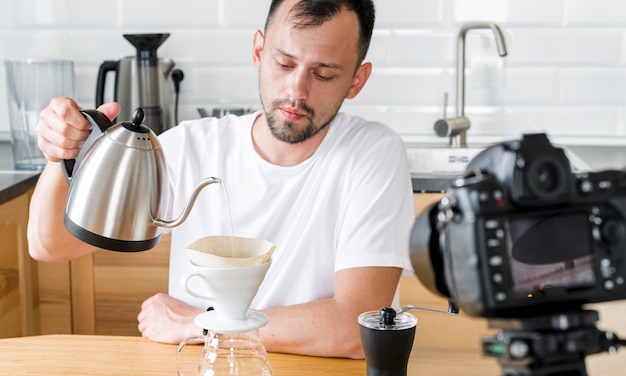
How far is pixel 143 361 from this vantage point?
4.94 ft

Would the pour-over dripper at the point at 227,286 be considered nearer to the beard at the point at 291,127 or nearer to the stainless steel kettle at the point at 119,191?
the stainless steel kettle at the point at 119,191

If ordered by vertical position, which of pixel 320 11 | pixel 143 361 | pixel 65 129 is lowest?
pixel 143 361

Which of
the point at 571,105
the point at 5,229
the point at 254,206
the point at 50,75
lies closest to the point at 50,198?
the point at 254,206

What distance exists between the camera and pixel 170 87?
3141mm

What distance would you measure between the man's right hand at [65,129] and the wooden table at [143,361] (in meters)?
0.32

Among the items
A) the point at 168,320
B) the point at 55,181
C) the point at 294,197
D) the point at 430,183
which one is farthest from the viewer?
the point at 430,183

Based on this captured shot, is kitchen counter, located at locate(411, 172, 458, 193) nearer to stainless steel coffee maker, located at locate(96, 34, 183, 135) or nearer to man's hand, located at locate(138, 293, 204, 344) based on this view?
stainless steel coffee maker, located at locate(96, 34, 183, 135)

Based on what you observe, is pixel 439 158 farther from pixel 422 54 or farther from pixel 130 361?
pixel 130 361

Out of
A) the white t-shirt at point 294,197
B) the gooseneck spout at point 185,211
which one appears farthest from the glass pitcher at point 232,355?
the white t-shirt at point 294,197

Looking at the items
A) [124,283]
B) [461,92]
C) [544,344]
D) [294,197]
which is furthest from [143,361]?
[461,92]

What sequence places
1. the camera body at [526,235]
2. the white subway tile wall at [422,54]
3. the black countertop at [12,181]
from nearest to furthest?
the camera body at [526,235] → the black countertop at [12,181] → the white subway tile wall at [422,54]

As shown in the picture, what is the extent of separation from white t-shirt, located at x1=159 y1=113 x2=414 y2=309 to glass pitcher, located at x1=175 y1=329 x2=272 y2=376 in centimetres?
50

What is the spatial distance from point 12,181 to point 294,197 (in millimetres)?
1097

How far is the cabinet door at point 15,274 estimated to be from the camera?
259 cm
